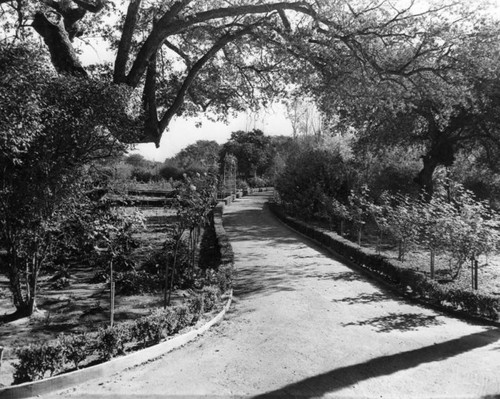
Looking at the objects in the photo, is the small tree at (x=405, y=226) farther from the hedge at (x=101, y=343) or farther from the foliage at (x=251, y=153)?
the foliage at (x=251, y=153)

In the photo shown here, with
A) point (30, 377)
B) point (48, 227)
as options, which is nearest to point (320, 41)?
point (48, 227)

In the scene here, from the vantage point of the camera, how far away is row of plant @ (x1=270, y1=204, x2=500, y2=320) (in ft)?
30.8

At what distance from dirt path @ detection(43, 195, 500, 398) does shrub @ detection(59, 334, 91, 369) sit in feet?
1.51

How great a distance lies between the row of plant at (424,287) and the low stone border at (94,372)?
545cm

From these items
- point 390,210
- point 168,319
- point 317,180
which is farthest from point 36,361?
point 317,180

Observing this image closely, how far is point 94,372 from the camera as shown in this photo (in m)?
6.00

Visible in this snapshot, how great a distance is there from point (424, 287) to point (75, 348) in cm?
749

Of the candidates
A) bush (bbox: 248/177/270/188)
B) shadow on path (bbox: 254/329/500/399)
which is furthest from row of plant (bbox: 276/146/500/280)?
bush (bbox: 248/177/270/188)

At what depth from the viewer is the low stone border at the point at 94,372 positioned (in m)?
5.43

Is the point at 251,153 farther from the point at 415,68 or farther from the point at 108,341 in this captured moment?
the point at 108,341

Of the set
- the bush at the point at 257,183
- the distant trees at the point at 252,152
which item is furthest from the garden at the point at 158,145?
the distant trees at the point at 252,152

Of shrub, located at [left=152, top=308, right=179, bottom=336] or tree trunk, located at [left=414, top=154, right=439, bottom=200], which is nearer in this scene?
shrub, located at [left=152, top=308, right=179, bottom=336]

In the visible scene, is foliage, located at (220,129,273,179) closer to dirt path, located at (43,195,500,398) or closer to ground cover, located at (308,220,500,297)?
ground cover, located at (308,220,500,297)

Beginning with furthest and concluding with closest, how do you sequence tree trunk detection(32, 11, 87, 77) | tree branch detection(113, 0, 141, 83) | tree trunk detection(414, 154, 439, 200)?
tree trunk detection(414, 154, 439, 200), tree branch detection(113, 0, 141, 83), tree trunk detection(32, 11, 87, 77)
